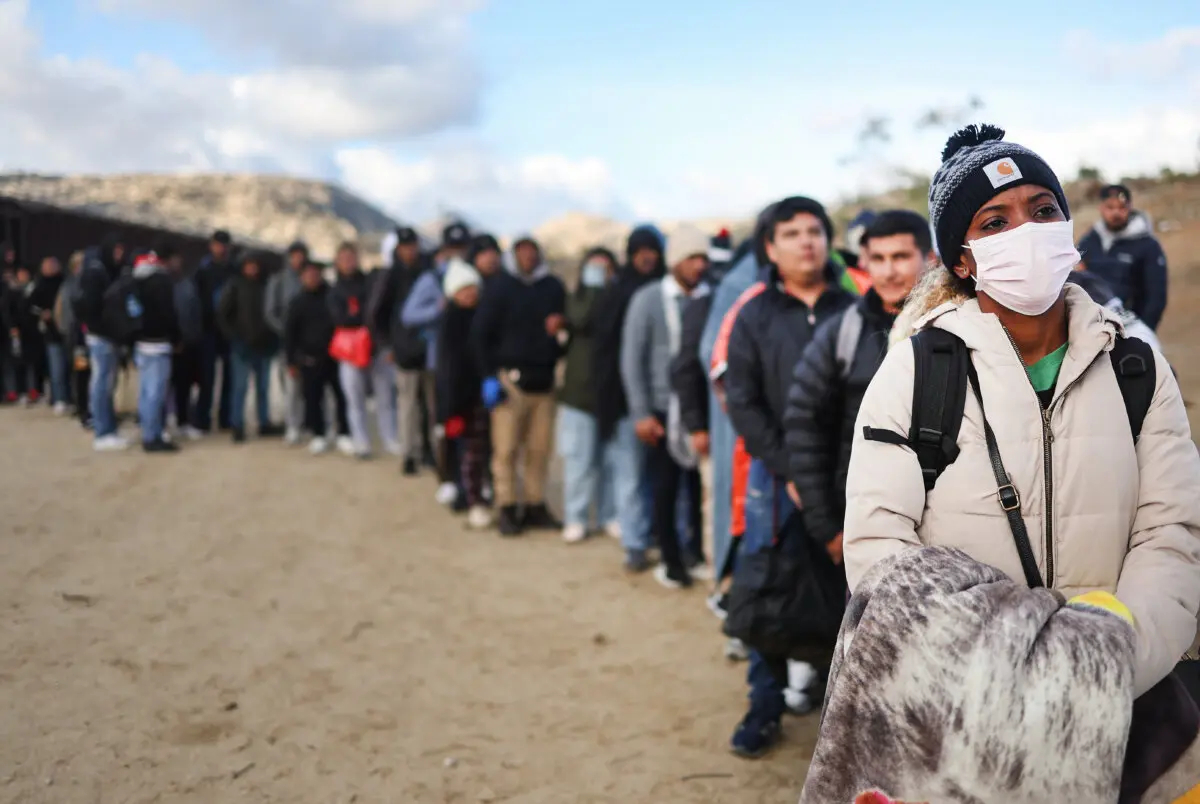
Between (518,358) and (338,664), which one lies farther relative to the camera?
(518,358)

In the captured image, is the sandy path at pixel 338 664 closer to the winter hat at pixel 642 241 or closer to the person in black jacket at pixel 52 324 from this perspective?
the winter hat at pixel 642 241

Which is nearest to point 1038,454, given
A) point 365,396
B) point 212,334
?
point 365,396

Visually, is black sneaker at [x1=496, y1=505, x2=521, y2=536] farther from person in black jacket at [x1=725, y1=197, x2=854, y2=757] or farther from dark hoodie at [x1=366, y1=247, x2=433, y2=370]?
person in black jacket at [x1=725, y1=197, x2=854, y2=757]

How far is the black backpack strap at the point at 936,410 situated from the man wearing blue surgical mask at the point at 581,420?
16.9ft

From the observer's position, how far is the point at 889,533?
1987mm

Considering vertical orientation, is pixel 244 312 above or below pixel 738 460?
above

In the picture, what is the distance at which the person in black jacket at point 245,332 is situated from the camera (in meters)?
11.0

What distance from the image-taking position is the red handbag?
10000 millimetres

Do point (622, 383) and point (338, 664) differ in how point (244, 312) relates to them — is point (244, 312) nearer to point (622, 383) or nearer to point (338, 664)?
point (622, 383)

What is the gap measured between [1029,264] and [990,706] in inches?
35.7

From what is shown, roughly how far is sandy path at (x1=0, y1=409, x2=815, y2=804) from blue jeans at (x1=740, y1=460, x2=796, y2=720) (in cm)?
22

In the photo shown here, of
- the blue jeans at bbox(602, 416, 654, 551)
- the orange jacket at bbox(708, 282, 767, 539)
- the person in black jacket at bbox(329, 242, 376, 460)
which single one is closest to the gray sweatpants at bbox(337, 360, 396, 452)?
the person in black jacket at bbox(329, 242, 376, 460)

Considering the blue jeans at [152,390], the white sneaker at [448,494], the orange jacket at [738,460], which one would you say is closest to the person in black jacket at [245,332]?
the blue jeans at [152,390]

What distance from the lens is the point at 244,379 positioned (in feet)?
37.2
